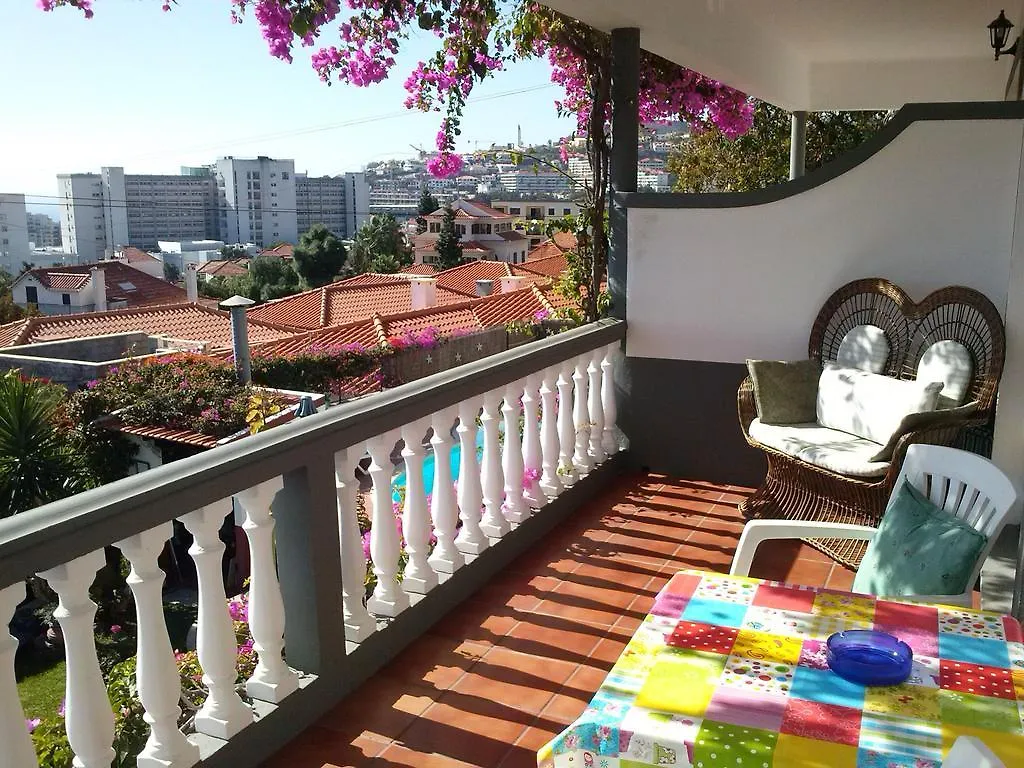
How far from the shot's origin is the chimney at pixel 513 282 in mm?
17191

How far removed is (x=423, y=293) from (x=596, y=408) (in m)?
13.3

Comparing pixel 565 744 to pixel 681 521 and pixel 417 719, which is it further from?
pixel 681 521

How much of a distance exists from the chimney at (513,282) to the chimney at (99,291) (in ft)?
22.6

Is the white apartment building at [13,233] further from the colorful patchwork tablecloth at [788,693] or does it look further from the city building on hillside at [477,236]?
the colorful patchwork tablecloth at [788,693]

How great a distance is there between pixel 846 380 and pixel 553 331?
6.38ft

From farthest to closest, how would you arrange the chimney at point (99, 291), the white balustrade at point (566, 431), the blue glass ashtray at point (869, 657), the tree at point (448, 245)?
the tree at point (448, 245) < the chimney at point (99, 291) < the white balustrade at point (566, 431) < the blue glass ashtray at point (869, 657)

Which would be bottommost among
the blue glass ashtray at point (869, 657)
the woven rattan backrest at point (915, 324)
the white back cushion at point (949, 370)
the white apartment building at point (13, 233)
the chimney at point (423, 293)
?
the chimney at point (423, 293)

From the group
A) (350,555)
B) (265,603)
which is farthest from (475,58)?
(265,603)

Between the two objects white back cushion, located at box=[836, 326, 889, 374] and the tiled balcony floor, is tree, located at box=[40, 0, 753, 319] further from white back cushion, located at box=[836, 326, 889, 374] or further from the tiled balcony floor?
the tiled balcony floor

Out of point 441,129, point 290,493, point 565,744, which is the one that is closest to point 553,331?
point 441,129

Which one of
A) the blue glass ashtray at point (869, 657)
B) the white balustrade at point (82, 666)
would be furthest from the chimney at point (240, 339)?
the blue glass ashtray at point (869, 657)

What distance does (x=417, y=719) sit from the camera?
262cm

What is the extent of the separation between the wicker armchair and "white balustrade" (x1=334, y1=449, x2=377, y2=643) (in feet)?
6.54

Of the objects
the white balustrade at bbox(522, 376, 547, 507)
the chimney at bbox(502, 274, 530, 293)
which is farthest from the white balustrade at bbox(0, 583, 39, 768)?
the chimney at bbox(502, 274, 530, 293)
